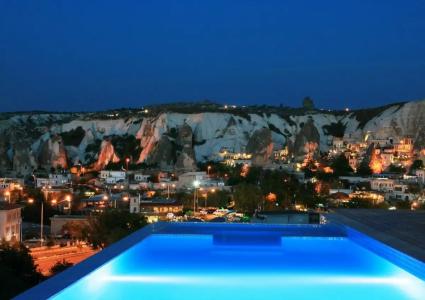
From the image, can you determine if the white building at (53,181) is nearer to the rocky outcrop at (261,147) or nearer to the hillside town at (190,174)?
the hillside town at (190,174)

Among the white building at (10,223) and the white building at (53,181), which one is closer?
the white building at (10,223)

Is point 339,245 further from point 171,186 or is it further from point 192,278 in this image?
point 171,186

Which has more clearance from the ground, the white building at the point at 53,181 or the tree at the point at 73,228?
the white building at the point at 53,181

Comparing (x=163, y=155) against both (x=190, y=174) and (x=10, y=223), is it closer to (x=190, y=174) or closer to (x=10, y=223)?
(x=190, y=174)

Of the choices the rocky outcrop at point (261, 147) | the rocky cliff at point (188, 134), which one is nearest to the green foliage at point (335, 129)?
the rocky cliff at point (188, 134)

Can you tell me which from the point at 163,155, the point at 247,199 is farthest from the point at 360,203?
the point at 163,155

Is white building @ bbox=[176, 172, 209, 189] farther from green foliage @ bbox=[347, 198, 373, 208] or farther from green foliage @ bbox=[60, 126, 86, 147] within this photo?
green foliage @ bbox=[60, 126, 86, 147]

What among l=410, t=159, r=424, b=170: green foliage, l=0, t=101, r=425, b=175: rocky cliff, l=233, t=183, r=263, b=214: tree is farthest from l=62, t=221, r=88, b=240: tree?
l=410, t=159, r=424, b=170: green foliage
